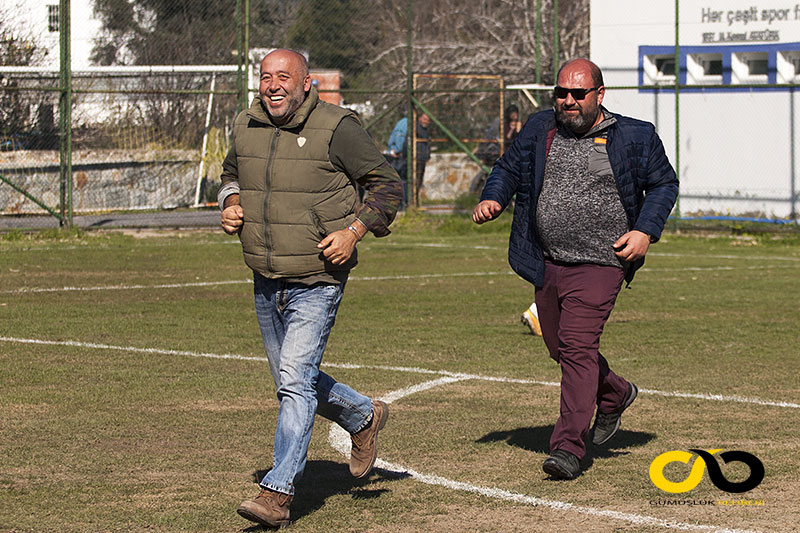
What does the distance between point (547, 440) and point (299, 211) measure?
229cm

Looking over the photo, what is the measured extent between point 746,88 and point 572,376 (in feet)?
58.4

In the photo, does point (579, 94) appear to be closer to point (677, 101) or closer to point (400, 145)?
point (677, 101)

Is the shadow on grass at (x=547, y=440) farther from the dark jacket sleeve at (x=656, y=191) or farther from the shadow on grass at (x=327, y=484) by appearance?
the dark jacket sleeve at (x=656, y=191)

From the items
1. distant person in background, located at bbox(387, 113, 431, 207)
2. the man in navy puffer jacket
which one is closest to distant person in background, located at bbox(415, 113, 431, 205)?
distant person in background, located at bbox(387, 113, 431, 207)

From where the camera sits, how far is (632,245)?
20.7 feet

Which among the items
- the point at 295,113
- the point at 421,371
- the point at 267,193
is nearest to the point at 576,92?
the point at 295,113

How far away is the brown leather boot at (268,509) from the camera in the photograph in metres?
5.23

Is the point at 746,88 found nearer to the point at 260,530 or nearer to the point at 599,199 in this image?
the point at 599,199

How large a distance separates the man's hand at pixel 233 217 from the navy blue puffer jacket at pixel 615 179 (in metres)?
1.41

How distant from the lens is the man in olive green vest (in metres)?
5.65

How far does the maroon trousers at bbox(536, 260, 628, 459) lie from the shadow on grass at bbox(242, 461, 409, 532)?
86 cm

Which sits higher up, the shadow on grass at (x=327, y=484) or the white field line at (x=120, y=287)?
the white field line at (x=120, y=287)

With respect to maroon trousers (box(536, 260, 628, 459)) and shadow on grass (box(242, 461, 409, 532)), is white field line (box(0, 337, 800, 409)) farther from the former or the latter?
shadow on grass (box(242, 461, 409, 532))

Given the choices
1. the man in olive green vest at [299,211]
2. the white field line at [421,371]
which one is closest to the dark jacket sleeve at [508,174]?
the man in olive green vest at [299,211]
